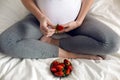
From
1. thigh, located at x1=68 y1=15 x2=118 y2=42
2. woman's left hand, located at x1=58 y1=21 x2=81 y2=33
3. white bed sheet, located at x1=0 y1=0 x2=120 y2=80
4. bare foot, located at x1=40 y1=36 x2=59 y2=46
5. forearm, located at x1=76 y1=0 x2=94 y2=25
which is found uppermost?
forearm, located at x1=76 y1=0 x2=94 y2=25

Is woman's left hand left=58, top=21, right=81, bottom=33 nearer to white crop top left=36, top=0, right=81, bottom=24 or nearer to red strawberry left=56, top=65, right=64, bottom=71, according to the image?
white crop top left=36, top=0, right=81, bottom=24

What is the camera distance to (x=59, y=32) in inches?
42.4

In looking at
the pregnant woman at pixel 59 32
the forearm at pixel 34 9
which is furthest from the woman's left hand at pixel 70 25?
the forearm at pixel 34 9

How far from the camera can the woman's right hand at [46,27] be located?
1.01 metres

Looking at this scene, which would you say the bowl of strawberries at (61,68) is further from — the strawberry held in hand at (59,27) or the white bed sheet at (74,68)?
the strawberry held in hand at (59,27)

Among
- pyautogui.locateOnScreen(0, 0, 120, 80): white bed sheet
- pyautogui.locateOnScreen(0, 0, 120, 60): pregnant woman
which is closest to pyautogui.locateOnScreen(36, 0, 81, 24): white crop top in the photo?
pyautogui.locateOnScreen(0, 0, 120, 60): pregnant woman

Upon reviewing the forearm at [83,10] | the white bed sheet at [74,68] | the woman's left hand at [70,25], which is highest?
the forearm at [83,10]

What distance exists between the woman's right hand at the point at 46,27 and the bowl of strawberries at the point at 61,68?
12 cm

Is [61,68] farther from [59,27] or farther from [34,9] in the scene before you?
[34,9]

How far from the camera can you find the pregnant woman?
1.02m

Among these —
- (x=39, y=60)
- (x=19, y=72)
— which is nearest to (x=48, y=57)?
(x=39, y=60)

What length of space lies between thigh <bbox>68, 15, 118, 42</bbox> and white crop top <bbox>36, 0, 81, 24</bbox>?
0.23 ft

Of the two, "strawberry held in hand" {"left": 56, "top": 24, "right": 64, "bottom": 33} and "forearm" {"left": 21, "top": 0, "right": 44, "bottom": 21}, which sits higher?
"forearm" {"left": 21, "top": 0, "right": 44, "bottom": 21}

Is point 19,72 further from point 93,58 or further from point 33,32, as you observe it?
point 93,58
